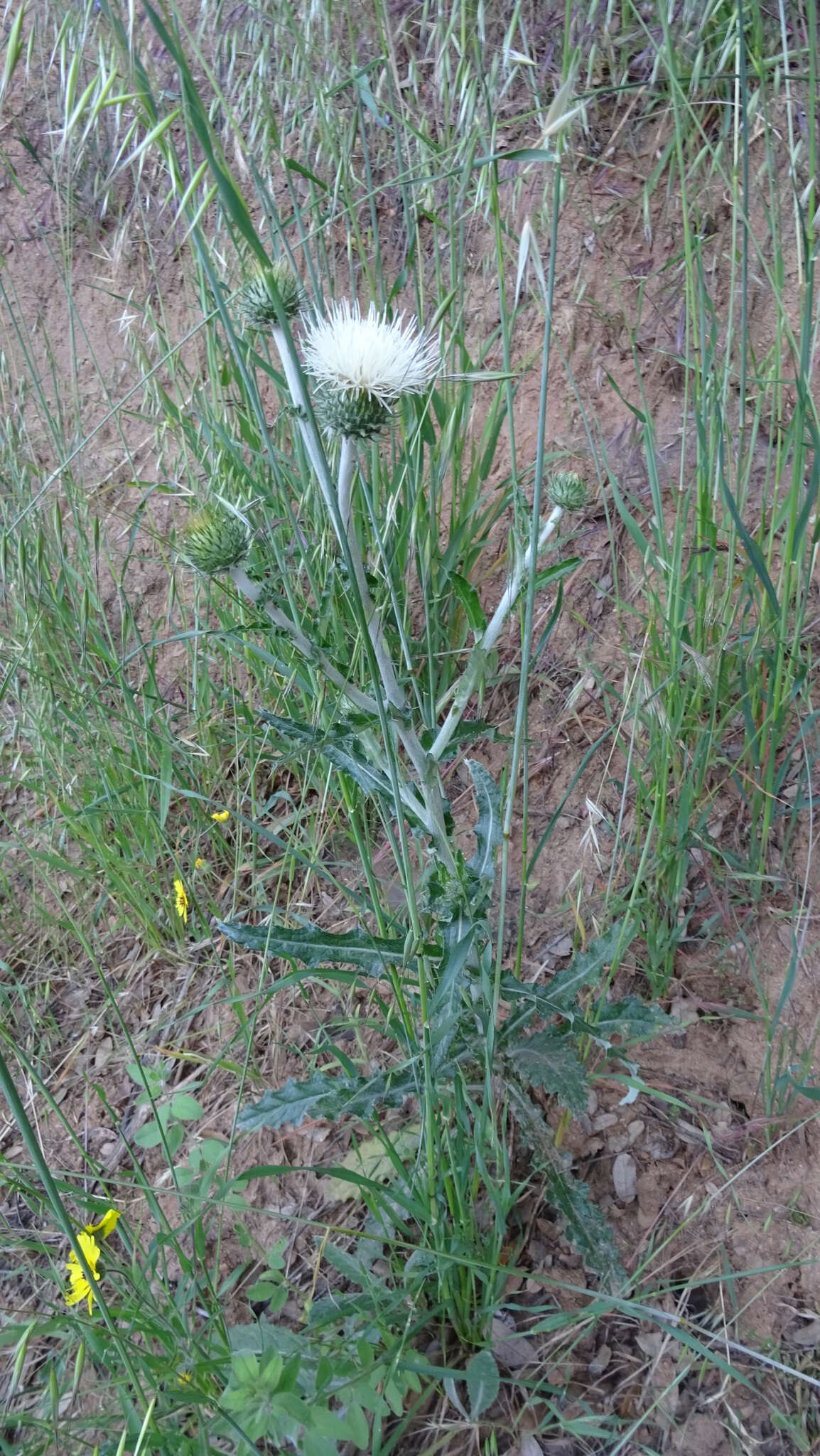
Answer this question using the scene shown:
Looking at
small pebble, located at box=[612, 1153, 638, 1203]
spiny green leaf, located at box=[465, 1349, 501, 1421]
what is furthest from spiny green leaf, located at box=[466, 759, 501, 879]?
spiny green leaf, located at box=[465, 1349, 501, 1421]

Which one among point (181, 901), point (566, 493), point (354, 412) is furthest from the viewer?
point (181, 901)

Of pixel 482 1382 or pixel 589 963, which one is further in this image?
pixel 589 963

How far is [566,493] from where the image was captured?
149cm

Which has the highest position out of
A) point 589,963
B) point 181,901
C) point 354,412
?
point 354,412

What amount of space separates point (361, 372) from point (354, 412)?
0.07 m

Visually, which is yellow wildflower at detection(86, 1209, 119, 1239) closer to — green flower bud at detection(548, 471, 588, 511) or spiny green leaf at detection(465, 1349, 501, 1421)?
spiny green leaf at detection(465, 1349, 501, 1421)

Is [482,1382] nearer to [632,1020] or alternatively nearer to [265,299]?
[632,1020]

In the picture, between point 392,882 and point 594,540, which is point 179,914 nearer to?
point 392,882

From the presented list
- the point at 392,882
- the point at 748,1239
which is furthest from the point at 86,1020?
the point at 748,1239

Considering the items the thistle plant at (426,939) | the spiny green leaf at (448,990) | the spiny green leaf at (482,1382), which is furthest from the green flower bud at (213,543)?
the spiny green leaf at (482,1382)

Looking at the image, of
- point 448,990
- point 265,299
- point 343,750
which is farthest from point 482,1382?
point 265,299

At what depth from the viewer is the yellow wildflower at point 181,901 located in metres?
2.10

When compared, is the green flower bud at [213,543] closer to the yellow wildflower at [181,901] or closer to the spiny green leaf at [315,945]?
the spiny green leaf at [315,945]

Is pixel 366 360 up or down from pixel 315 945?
up
